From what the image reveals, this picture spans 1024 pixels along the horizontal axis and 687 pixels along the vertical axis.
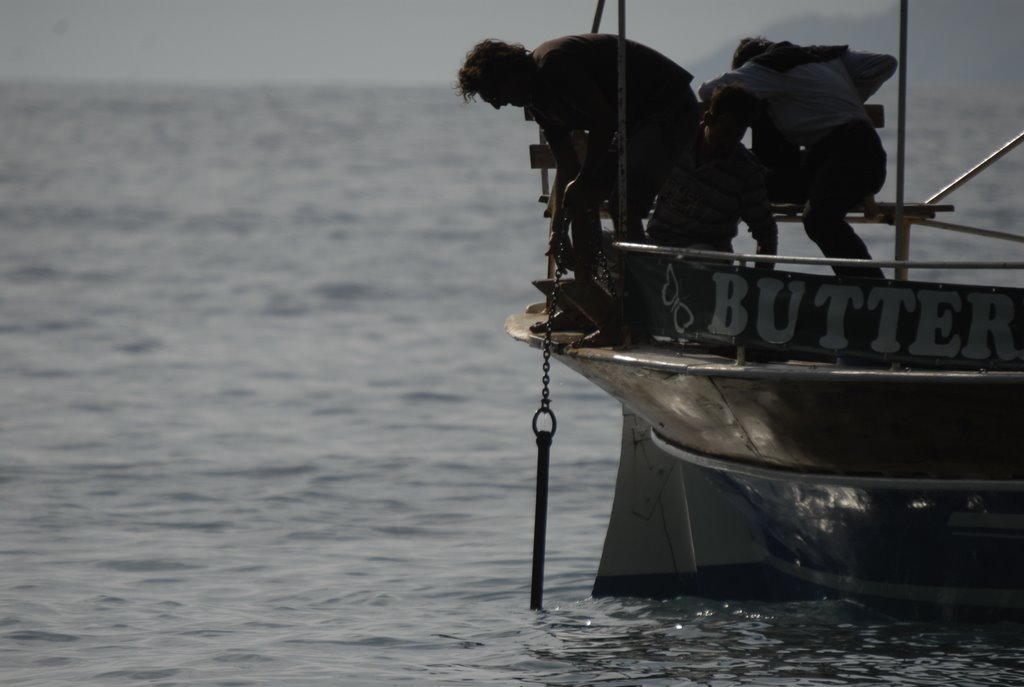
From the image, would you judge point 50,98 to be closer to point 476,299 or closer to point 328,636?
point 476,299

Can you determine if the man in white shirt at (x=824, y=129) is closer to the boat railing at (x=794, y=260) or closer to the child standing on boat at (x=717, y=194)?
the child standing on boat at (x=717, y=194)

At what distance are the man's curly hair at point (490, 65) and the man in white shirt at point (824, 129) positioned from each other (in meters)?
0.99

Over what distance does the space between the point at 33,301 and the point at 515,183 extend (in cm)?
3555

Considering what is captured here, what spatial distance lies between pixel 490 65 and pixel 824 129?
1667 mm

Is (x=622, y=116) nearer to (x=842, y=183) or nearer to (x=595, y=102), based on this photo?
(x=595, y=102)

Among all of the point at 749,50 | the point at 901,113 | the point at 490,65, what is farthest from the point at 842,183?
the point at 490,65

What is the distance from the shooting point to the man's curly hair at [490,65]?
25.6 feet

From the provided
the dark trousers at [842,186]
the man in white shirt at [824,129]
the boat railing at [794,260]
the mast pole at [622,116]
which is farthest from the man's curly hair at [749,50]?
the boat railing at [794,260]

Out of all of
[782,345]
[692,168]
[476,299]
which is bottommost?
[476,299]

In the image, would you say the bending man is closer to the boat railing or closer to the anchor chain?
the anchor chain

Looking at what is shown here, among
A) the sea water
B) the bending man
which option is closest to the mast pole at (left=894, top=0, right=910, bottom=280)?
the bending man

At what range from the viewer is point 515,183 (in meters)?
66.3

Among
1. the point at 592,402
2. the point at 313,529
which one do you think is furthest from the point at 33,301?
the point at 313,529

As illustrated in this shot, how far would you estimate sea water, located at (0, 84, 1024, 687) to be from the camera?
28.4 ft
